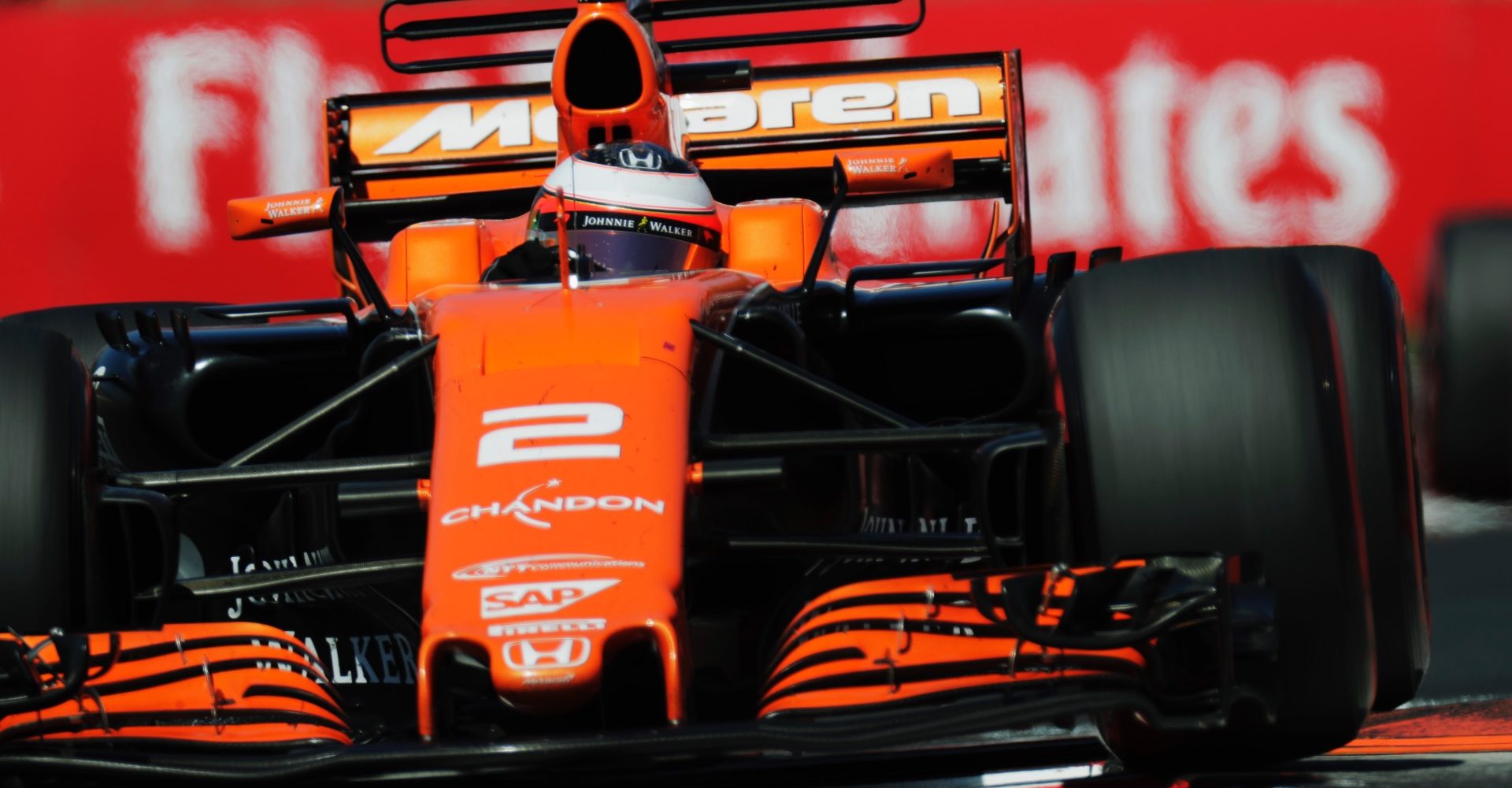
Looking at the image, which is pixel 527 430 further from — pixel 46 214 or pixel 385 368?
pixel 46 214

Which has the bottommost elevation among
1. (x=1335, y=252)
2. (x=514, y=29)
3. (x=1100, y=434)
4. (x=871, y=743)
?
(x=871, y=743)

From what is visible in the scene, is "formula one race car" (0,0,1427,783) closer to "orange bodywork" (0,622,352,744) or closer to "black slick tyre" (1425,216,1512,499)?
"orange bodywork" (0,622,352,744)

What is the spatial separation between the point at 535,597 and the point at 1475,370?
8.99 feet

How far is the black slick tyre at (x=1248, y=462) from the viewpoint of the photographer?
2678mm

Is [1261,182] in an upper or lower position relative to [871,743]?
upper

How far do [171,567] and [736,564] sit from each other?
40.3 inches

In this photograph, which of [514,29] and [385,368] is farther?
[514,29]

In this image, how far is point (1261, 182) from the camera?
29.5 ft

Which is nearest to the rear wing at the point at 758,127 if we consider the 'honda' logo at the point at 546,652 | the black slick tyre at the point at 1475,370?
the black slick tyre at the point at 1475,370

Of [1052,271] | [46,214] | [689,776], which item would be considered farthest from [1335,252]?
[46,214]

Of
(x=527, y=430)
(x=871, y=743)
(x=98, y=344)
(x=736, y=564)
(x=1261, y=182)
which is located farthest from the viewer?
(x=1261, y=182)

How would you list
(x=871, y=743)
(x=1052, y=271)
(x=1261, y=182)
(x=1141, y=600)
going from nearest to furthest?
(x=871, y=743) → (x=1141, y=600) → (x=1052, y=271) → (x=1261, y=182)

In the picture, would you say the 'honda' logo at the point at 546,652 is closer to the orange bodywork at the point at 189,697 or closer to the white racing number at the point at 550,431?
the orange bodywork at the point at 189,697

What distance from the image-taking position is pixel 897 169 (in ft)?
15.8
